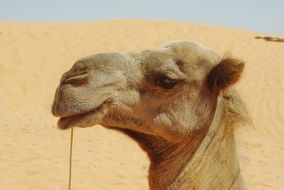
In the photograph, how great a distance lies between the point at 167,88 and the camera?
8.68 feet

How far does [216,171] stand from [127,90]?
60 cm

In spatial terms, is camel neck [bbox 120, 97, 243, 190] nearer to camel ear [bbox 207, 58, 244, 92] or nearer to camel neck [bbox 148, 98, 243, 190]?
camel neck [bbox 148, 98, 243, 190]

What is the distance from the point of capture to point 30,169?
24.5 ft

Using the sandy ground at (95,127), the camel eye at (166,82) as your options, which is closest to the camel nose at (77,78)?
the camel eye at (166,82)

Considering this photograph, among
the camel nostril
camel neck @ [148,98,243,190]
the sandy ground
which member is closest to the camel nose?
the camel nostril

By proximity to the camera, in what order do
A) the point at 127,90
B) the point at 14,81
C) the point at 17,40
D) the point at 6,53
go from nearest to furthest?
the point at 127,90
the point at 14,81
the point at 6,53
the point at 17,40

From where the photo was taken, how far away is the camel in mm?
2621

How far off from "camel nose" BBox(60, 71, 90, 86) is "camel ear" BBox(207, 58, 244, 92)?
2.18 feet

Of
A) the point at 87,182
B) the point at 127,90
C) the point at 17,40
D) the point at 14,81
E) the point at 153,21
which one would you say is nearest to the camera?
the point at 127,90

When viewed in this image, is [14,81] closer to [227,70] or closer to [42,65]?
[42,65]

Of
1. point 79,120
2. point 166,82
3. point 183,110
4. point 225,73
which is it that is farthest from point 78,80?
point 225,73

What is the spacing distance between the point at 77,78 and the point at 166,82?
48cm

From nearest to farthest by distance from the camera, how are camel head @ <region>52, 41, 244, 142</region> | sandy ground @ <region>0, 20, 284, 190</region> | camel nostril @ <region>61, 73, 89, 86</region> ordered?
1. camel nostril @ <region>61, 73, 89, 86</region>
2. camel head @ <region>52, 41, 244, 142</region>
3. sandy ground @ <region>0, 20, 284, 190</region>

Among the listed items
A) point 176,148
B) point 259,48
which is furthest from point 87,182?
point 259,48
